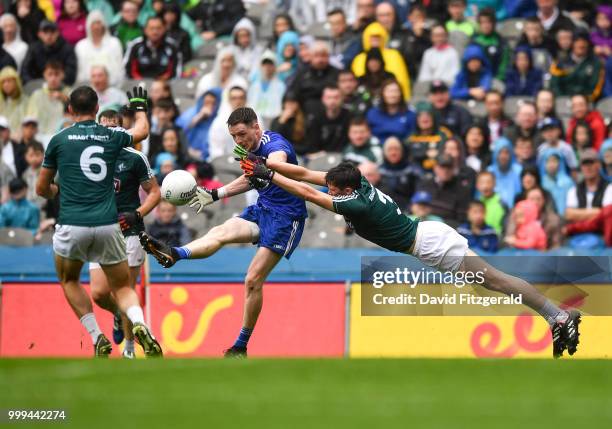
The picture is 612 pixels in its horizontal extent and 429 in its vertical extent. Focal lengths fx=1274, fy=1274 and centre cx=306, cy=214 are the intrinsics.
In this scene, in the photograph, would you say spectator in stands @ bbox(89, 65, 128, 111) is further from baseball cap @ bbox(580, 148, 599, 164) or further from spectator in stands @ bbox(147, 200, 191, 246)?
baseball cap @ bbox(580, 148, 599, 164)

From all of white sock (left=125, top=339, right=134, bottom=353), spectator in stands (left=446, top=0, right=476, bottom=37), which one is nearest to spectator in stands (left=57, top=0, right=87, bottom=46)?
spectator in stands (left=446, top=0, right=476, bottom=37)

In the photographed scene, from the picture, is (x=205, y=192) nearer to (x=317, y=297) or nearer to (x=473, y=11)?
(x=317, y=297)

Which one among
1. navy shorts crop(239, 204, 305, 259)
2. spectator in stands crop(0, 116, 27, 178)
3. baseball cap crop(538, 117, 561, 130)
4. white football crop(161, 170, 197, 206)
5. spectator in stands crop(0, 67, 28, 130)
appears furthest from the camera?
spectator in stands crop(0, 67, 28, 130)

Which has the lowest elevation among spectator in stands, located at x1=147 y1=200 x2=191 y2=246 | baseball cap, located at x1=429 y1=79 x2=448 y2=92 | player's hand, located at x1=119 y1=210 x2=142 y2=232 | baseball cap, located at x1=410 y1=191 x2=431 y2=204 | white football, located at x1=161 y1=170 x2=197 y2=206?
spectator in stands, located at x1=147 y1=200 x2=191 y2=246

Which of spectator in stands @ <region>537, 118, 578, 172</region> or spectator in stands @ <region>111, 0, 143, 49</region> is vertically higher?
spectator in stands @ <region>111, 0, 143, 49</region>

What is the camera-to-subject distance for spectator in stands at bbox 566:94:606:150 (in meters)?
18.2

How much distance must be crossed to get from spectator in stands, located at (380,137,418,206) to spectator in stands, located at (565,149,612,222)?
2111 millimetres

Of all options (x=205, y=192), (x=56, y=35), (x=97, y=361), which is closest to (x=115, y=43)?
(x=56, y=35)

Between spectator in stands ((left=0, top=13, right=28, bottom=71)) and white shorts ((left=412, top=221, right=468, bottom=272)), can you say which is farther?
spectator in stands ((left=0, top=13, right=28, bottom=71))

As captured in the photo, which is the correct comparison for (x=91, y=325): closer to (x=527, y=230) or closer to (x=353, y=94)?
(x=527, y=230)

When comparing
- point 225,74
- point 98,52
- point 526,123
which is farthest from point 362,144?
point 98,52

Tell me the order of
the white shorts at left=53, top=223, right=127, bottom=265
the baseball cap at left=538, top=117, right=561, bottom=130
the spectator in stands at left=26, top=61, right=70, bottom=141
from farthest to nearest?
the spectator in stands at left=26, top=61, right=70, bottom=141 → the baseball cap at left=538, top=117, right=561, bottom=130 → the white shorts at left=53, top=223, right=127, bottom=265

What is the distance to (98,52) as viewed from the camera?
67.4 feet

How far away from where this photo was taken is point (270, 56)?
64.0 ft
